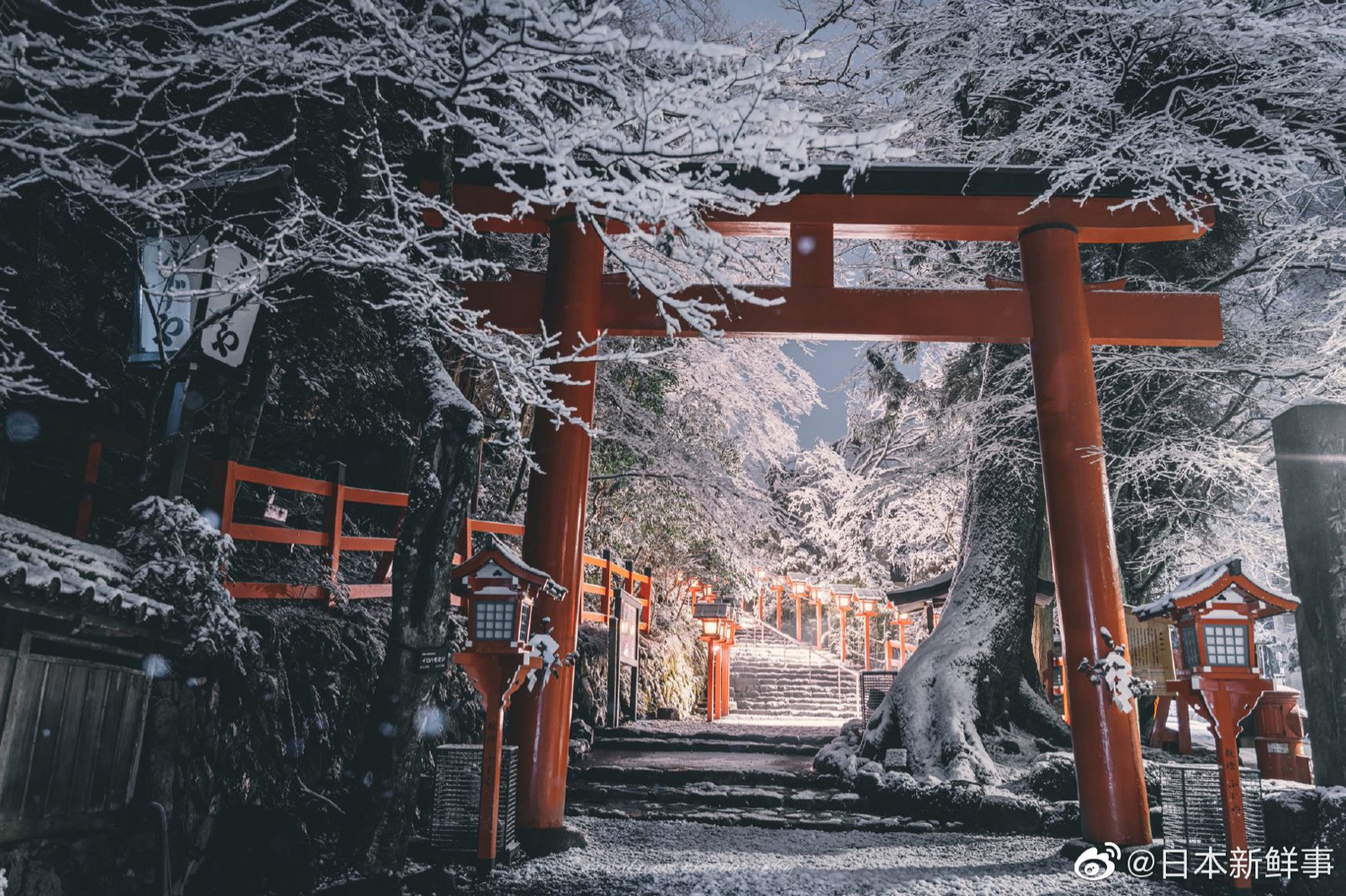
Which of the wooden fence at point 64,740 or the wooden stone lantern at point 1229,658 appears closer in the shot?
the wooden fence at point 64,740

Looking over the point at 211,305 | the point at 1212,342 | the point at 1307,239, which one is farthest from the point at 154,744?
the point at 1307,239

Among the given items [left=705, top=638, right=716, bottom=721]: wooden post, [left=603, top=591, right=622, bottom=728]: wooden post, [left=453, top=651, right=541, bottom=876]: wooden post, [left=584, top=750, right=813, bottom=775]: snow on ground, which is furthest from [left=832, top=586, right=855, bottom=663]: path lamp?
[left=453, top=651, right=541, bottom=876]: wooden post

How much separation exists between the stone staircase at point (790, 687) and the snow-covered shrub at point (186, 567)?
17.7 meters

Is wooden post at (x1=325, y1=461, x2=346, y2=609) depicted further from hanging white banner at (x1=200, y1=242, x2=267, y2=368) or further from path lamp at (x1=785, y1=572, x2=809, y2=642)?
path lamp at (x1=785, y1=572, x2=809, y2=642)

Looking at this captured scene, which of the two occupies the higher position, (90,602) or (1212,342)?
(1212,342)

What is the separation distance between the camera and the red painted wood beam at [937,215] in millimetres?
6684

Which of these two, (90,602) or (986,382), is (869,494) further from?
(90,602)

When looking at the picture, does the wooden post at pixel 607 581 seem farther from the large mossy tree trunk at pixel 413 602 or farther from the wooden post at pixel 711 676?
the large mossy tree trunk at pixel 413 602

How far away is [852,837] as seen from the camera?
6.69 meters

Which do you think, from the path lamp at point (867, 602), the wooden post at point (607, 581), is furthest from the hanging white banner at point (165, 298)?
the path lamp at point (867, 602)

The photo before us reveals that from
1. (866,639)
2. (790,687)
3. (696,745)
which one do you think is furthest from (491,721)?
(790,687)

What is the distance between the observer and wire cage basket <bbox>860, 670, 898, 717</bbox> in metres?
12.6

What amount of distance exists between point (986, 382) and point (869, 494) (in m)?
2.88
